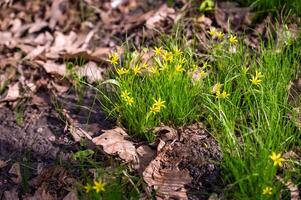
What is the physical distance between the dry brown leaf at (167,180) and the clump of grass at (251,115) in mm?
230

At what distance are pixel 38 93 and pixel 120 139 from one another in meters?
1.03

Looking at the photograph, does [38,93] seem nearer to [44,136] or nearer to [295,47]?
[44,136]

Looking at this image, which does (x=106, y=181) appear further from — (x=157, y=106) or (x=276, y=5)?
(x=276, y=5)

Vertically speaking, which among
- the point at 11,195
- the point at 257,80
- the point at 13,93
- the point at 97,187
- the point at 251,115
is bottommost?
the point at 11,195

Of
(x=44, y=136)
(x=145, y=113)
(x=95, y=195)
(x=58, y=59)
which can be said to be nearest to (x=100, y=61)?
(x=58, y=59)

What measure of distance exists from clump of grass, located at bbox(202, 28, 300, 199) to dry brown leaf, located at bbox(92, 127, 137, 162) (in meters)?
0.47

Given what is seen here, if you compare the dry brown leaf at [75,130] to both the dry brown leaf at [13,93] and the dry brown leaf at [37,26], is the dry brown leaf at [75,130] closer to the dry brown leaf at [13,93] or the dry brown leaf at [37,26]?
the dry brown leaf at [13,93]

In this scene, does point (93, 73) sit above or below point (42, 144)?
above

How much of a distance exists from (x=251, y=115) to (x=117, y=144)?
0.74 metres

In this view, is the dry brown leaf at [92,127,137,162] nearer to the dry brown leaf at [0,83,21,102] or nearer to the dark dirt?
the dark dirt

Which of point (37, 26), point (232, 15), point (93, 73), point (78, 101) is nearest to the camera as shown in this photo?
point (78, 101)

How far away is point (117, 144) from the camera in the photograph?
2.72 metres

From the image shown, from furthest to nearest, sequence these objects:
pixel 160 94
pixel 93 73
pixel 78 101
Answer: pixel 93 73, pixel 78 101, pixel 160 94

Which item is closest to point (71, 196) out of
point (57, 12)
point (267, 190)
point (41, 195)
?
point (41, 195)
